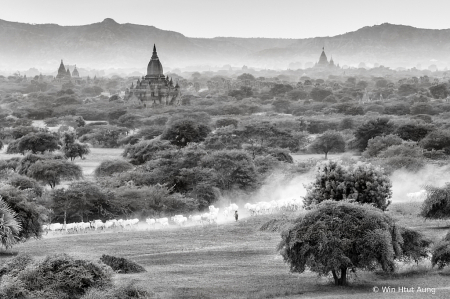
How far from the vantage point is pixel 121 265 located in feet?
77.9

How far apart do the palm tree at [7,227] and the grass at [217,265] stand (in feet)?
4.35

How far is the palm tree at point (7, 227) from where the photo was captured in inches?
1031

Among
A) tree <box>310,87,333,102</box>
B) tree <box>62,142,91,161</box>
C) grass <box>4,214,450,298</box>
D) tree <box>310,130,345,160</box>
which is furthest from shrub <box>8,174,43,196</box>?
tree <box>310,87,333,102</box>

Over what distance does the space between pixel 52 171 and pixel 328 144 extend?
29.1 m

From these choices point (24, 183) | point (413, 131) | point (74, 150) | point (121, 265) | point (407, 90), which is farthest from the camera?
point (407, 90)

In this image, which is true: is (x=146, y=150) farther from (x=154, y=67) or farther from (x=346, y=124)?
(x=154, y=67)

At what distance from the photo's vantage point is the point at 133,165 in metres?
58.2

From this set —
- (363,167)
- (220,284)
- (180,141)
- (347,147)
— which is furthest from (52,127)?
(220,284)

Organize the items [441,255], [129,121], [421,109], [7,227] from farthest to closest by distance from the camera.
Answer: [421,109] → [129,121] → [7,227] → [441,255]

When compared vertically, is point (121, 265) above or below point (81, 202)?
above

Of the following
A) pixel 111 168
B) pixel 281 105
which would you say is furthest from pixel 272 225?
pixel 281 105

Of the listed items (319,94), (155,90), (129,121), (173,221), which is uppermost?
(155,90)

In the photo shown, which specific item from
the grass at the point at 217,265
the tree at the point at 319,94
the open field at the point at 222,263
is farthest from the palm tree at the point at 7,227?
the tree at the point at 319,94

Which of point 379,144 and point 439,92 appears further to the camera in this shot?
point 439,92
